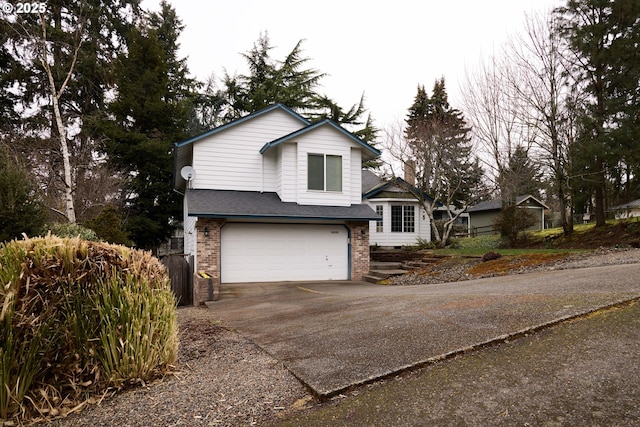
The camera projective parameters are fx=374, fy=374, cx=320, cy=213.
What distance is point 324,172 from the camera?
45.5 ft

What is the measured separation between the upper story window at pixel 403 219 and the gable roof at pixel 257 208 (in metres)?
7.71

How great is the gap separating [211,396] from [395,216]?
1932cm

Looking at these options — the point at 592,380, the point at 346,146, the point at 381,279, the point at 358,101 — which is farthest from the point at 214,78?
the point at 592,380

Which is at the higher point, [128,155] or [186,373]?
[128,155]

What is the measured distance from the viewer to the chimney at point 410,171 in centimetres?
1969

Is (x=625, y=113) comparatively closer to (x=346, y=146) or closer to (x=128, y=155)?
(x=346, y=146)

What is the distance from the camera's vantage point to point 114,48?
2345cm

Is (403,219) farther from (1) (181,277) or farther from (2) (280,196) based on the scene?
(1) (181,277)

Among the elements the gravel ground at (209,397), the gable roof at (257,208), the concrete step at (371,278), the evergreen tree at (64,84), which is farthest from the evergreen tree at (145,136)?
the gravel ground at (209,397)

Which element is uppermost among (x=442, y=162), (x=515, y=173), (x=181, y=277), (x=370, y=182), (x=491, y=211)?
(x=442, y=162)

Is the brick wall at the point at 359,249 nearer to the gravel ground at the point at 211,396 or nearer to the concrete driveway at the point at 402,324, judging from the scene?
the concrete driveway at the point at 402,324

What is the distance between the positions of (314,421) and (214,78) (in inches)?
1215

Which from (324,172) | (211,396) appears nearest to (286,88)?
(324,172)

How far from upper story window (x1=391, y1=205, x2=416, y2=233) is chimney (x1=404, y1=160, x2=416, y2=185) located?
158 cm
